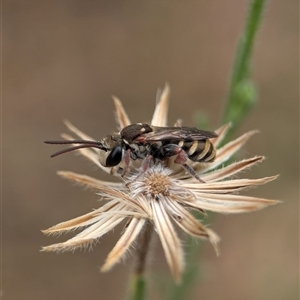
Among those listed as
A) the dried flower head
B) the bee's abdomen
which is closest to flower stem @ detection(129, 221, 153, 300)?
the dried flower head

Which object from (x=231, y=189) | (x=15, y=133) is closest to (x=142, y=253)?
(x=231, y=189)

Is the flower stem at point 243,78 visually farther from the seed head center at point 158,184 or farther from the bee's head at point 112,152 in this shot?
the bee's head at point 112,152

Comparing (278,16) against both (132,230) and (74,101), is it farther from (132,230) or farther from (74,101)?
(132,230)

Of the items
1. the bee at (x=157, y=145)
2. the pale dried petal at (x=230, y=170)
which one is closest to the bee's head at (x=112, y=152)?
the bee at (x=157, y=145)

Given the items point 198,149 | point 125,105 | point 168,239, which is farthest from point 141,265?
point 125,105

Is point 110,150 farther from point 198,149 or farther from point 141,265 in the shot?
point 141,265

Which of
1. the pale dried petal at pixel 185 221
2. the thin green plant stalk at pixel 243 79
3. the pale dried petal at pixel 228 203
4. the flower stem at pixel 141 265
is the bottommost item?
the flower stem at pixel 141 265
